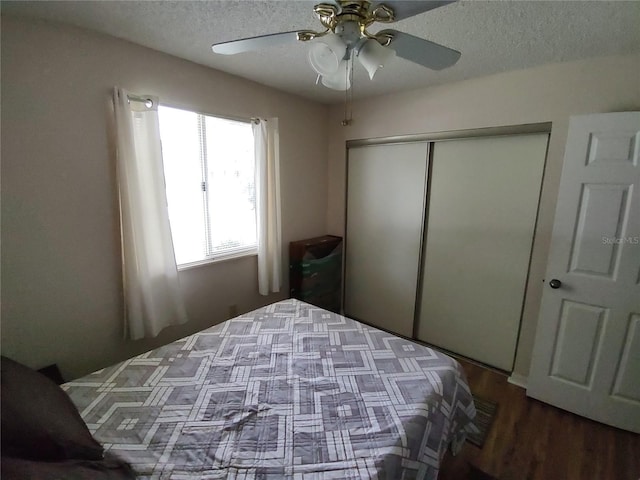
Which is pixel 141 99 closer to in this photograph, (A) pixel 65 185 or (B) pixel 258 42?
(A) pixel 65 185

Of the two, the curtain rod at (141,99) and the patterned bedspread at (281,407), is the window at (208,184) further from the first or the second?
the patterned bedspread at (281,407)

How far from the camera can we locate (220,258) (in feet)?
8.05

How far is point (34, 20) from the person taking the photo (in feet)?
4.88

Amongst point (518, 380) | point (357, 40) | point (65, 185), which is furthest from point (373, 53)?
point (518, 380)

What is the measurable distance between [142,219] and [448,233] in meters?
2.36

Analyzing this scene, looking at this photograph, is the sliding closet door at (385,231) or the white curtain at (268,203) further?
the sliding closet door at (385,231)

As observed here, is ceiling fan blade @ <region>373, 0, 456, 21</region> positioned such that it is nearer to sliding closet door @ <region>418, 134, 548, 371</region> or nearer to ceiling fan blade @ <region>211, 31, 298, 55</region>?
ceiling fan blade @ <region>211, 31, 298, 55</region>

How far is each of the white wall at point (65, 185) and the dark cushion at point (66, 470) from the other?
1105 mm

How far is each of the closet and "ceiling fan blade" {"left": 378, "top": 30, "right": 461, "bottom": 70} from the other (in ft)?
4.29

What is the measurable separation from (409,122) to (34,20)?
8.16ft

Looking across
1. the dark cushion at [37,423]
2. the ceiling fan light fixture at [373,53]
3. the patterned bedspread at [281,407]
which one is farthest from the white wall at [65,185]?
the ceiling fan light fixture at [373,53]

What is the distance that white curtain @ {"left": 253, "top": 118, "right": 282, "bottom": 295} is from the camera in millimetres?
2529

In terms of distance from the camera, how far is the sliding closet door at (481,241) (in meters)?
2.23

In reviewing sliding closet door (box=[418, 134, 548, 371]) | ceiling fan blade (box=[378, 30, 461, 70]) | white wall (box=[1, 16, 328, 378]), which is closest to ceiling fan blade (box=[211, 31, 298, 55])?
ceiling fan blade (box=[378, 30, 461, 70])
